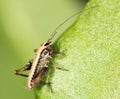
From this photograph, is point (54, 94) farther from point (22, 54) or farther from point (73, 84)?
point (22, 54)

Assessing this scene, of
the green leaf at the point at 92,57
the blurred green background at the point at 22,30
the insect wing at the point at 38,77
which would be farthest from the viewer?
the blurred green background at the point at 22,30

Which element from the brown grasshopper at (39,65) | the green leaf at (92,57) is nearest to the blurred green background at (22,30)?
the brown grasshopper at (39,65)

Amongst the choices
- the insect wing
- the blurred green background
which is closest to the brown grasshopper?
the insect wing

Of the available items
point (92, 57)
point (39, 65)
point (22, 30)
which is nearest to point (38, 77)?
point (39, 65)

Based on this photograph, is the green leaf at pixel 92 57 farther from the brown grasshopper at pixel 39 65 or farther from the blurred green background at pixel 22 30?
the blurred green background at pixel 22 30

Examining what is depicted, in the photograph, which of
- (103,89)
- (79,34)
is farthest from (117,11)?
(103,89)

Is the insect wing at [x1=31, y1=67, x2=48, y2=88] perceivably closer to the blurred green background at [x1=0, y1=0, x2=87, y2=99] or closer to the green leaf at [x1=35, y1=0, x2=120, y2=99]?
the green leaf at [x1=35, y1=0, x2=120, y2=99]
